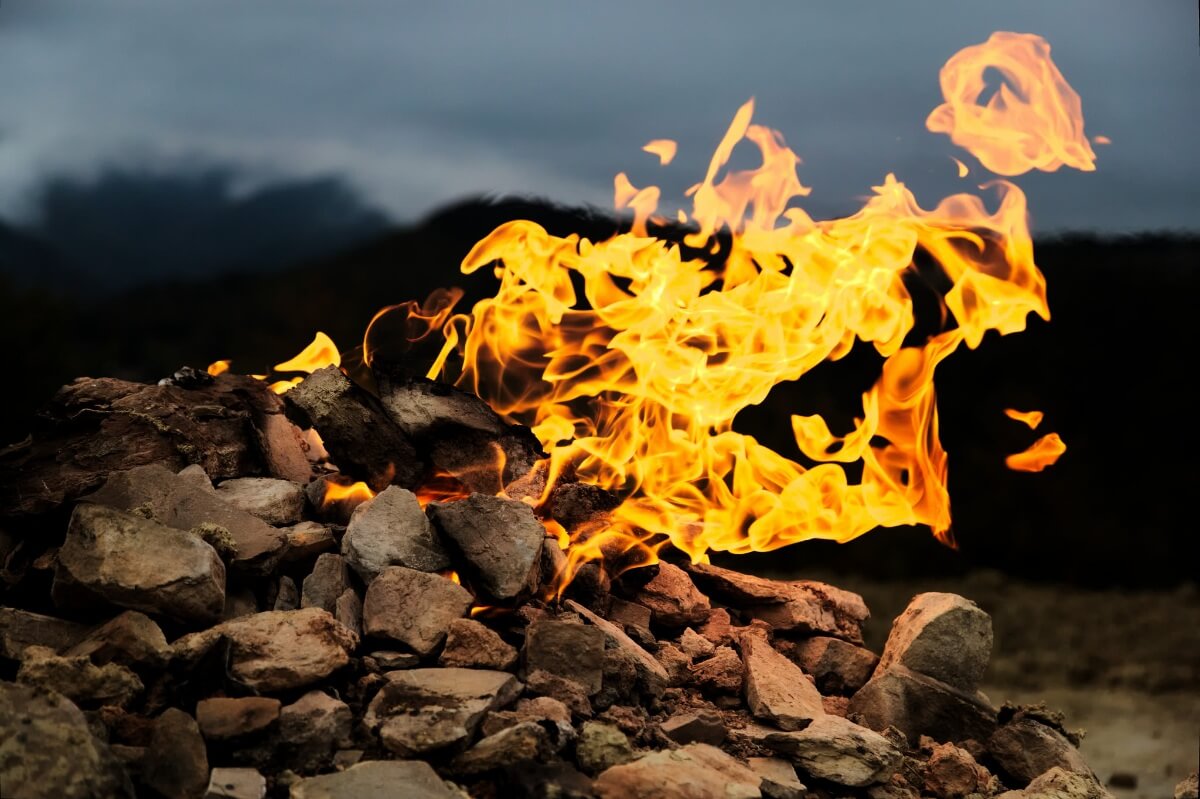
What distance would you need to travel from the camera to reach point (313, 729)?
407cm

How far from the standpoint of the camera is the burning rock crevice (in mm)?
3979

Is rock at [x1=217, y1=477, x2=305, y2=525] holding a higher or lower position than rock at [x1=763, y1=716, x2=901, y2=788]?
higher

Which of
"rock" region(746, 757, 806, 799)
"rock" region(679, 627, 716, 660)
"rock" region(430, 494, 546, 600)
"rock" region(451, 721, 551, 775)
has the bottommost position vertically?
"rock" region(679, 627, 716, 660)

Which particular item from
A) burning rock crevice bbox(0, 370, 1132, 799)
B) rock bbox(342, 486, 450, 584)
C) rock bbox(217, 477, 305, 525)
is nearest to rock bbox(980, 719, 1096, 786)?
burning rock crevice bbox(0, 370, 1132, 799)

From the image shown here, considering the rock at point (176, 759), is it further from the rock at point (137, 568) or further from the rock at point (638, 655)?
the rock at point (638, 655)

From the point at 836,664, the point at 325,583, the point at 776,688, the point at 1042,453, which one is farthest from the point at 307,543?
the point at 1042,453

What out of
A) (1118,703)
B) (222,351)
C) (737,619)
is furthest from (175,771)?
(222,351)

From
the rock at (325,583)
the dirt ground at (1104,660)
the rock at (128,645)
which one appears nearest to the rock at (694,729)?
the rock at (325,583)

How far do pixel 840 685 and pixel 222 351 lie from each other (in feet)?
23.0

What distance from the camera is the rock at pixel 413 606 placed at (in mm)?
4617

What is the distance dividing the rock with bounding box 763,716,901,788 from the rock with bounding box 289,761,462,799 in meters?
1.38

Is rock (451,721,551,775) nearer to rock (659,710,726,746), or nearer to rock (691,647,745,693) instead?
rock (659,710,726,746)

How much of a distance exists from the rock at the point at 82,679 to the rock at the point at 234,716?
0.27 metres

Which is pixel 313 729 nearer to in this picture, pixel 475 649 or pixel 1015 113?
pixel 475 649
